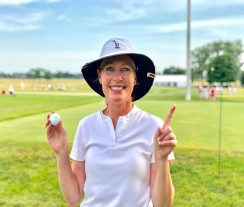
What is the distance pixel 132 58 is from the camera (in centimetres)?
136

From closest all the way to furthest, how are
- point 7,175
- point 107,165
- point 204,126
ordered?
point 107,165
point 7,175
point 204,126

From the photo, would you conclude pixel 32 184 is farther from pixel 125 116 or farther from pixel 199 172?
pixel 125 116

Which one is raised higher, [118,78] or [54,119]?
[118,78]

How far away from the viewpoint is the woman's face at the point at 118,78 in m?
1.28

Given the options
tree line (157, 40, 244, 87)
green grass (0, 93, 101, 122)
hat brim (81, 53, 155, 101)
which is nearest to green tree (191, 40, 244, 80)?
tree line (157, 40, 244, 87)

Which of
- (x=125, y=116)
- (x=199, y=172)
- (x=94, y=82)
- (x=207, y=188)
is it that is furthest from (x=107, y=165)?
(x=199, y=172)

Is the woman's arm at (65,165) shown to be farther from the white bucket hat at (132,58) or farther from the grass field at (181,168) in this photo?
the grass field at (181,168)

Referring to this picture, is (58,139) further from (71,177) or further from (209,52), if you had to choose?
(209,52)

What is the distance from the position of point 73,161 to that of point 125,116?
30 cm

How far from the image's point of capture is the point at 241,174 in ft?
12.6

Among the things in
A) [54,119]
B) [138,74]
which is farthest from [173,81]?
[54,119]

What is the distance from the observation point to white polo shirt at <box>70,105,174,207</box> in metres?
1.24

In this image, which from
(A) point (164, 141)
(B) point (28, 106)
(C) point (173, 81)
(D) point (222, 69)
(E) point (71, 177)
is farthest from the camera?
(D) point (222, 69)

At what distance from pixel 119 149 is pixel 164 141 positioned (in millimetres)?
185
